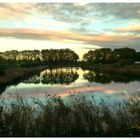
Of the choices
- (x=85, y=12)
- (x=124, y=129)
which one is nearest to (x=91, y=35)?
(x=85, y=12)

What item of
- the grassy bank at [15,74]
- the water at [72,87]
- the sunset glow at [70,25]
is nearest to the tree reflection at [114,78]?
the water at [72,87]

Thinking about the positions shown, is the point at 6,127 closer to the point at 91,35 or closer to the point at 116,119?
the point at 116,119

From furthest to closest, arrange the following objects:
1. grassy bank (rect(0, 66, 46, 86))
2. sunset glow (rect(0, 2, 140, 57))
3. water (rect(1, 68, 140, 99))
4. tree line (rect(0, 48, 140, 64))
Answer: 1. grassy bank (rect(0, 66, 46, 86))
2. water (rect(1, 68, 140, 99))
3. tree line (rect(0, 48, 140, 64))
4. sunset glow (rect(0, 2, 140, 57))

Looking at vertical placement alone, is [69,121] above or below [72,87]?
above

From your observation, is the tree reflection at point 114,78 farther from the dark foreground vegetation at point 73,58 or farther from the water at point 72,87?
the dark foreground vegetation at point 73,58

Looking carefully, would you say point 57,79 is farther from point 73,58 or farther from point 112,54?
point 73,58

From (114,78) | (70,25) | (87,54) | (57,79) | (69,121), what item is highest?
(70,25)

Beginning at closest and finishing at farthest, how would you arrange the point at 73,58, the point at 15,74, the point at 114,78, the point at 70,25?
the point at 70,25
the point at 73,58
the point at 114,78
the point at 15,74

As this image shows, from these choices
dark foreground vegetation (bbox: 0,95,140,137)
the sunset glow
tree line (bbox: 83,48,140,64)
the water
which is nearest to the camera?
dark foreground vegetation (bbox: 0,95,140,137)

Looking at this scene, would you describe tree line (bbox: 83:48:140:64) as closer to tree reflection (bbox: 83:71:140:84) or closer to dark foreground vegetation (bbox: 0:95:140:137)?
dark foreground vegetation (bbox: 0:95:140:137)

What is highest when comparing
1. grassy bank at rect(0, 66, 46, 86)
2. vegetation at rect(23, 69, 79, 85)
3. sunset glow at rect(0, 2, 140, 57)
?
sunset glow at rect(0, 2, 140, 57)

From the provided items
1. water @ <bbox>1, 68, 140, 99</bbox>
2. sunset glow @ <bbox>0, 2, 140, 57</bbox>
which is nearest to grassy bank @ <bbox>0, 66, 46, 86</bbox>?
water @ <bbox>1, 68, 140, 99</bbox>

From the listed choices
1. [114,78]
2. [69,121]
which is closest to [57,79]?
[114,78]

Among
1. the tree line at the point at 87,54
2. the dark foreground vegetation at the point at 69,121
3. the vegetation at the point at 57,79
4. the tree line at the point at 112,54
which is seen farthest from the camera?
the vegetation at the point at 57,79
